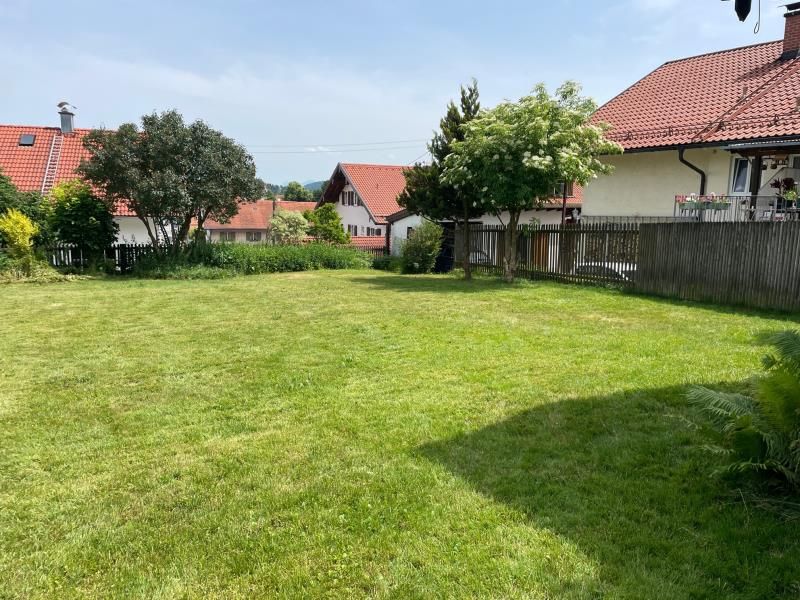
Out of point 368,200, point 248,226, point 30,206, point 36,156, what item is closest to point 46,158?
point 36,156

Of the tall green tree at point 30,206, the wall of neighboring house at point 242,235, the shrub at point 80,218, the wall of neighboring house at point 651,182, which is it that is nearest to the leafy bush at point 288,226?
the shrub at point 80,218

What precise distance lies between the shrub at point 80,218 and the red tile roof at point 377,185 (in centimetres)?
1557

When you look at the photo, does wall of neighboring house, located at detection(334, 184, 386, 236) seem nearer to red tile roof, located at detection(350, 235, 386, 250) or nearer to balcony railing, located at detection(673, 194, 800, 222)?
red tile roof, located at detection(350, 235, 386, 250)

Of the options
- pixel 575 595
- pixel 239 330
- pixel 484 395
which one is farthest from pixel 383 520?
pixel 239 330

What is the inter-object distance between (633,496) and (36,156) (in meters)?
28.3

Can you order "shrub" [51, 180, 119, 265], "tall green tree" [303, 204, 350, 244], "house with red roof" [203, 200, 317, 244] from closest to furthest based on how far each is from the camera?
"shrub" [51, 180, 119, 265], "tall green tree" [303, 204, 350, 244], "house with red roof" [203, 200, 317, 244]

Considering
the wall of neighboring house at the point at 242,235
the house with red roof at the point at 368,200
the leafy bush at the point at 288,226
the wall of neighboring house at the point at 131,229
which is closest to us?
the wall of neighboring house at the point at 131,229

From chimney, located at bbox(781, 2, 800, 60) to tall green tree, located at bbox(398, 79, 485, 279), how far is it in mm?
9040

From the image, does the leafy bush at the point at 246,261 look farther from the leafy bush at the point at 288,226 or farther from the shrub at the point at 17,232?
the leafy bush at the point at 288,226

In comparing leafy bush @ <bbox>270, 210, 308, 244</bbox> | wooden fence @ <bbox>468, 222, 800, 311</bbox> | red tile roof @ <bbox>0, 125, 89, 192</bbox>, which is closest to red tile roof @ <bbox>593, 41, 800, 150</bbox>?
wooden fence @ <bbox>468, 222, 800, 311</bbox>

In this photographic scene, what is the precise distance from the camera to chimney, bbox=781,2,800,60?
14816 mm

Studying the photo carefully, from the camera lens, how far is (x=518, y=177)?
12594 mm

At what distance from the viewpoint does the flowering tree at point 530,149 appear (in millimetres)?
12250

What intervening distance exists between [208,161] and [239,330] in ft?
36.1
